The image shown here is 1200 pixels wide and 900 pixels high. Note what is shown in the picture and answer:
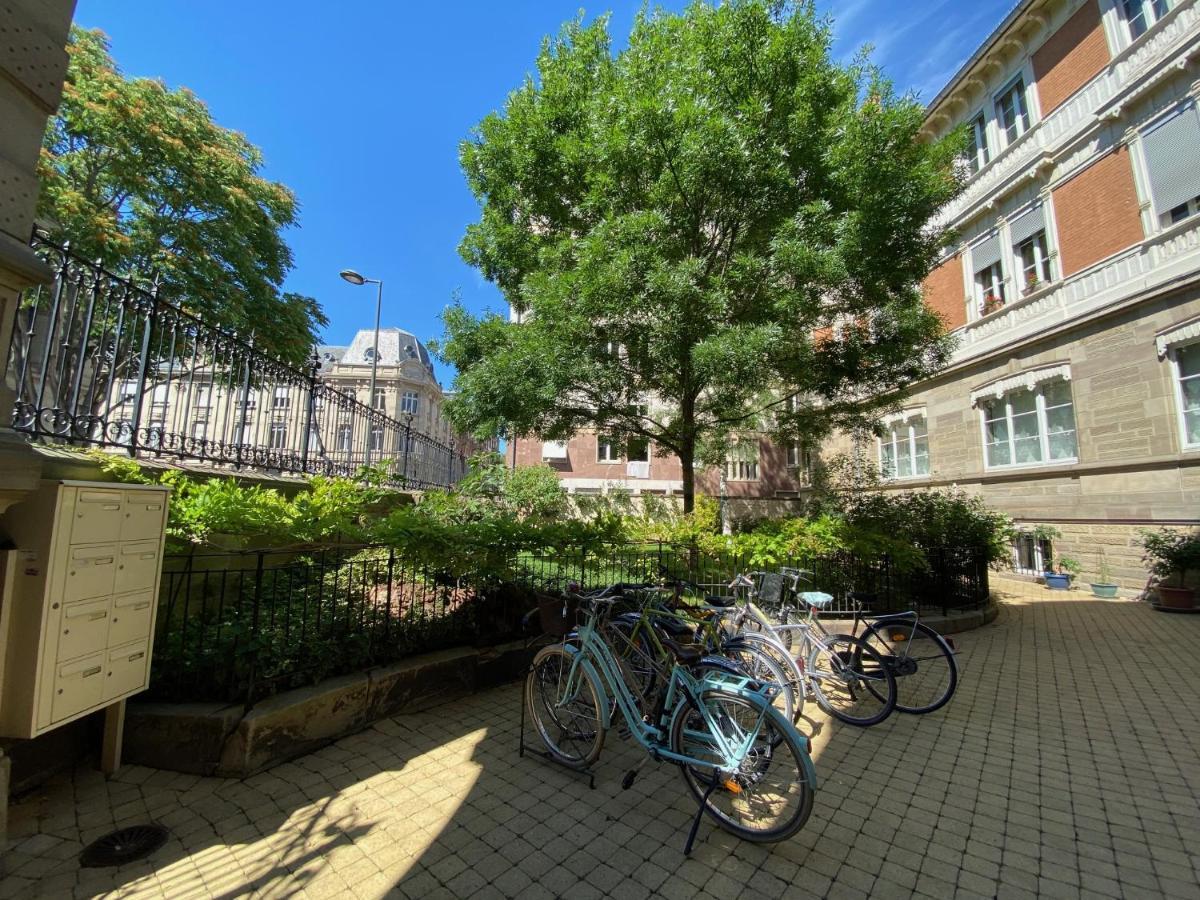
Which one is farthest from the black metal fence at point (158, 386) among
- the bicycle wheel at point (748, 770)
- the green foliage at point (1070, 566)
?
the green foliage at point (1070, 566)

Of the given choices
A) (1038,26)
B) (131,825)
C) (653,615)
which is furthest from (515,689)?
(1038,26)

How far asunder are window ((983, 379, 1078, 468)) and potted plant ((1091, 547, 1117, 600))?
237cm

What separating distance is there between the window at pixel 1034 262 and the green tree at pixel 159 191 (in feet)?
66.1

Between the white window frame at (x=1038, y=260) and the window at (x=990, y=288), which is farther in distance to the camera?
the window at (x=990, y=288)

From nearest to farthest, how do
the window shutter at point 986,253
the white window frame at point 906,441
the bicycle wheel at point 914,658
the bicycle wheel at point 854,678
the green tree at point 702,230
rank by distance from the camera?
the bicycle wheel at point 854,678
the bicycle wheel at point 914,658
the green tree at point 702,230
the window shutter at point 986,253
the white window frame at point 906,441

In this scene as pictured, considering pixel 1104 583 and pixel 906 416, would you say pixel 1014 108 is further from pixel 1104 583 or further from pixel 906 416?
pixel 1104 583

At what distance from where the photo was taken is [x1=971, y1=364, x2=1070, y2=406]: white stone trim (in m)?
11.9

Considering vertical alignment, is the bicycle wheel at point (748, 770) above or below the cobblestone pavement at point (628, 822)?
above

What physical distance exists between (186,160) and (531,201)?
9706 millimetres

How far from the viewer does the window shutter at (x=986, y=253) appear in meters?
14.1

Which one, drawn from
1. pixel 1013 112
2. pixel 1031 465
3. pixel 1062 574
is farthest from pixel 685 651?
pixel 1013 112

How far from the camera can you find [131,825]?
2828 millimetres

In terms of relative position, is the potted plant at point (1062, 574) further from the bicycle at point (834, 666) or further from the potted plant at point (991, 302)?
the bicycle at point (834, 666)

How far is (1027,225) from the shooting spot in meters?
13.2
